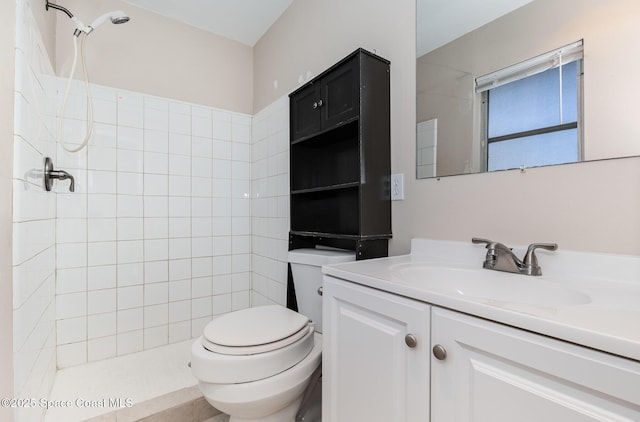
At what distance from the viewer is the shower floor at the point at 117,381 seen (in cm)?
138

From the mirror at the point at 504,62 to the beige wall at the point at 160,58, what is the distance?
169 cm

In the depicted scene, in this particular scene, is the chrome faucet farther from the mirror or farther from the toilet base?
the toilet base

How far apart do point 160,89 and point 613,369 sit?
101 inches

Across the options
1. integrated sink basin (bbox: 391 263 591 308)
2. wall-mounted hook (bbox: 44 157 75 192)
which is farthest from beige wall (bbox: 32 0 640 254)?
wall-mounted hook (bbox: 44 157 75 192)

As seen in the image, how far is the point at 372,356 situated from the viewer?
81 centimetres

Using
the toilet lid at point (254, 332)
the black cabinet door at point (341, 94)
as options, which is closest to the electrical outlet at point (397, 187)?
the black cabinet door at point (341, 94)

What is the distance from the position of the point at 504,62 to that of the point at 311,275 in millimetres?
1185

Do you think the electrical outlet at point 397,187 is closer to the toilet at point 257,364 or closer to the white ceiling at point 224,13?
the toilet at point 257,364

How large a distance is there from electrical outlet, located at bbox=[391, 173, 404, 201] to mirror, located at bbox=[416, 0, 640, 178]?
0.10 meters

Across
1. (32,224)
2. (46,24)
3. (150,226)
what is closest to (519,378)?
(32,224)

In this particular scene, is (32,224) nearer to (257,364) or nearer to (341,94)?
(257,364)

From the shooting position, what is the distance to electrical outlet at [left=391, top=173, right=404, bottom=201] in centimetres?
130

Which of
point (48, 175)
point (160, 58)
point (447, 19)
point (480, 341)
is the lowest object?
point (480, 341)

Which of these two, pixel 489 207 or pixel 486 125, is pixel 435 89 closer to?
pixel 486 125
